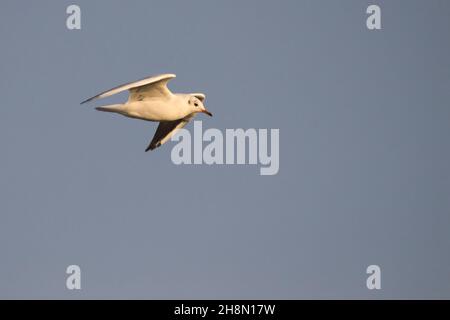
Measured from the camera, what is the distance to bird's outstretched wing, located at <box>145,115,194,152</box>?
15312 millimetres

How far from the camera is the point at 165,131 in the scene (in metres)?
15.4

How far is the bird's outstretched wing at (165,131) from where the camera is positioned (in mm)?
15312

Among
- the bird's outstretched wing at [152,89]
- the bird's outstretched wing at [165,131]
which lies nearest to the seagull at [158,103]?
the bird's outstretched wing at [152,89]

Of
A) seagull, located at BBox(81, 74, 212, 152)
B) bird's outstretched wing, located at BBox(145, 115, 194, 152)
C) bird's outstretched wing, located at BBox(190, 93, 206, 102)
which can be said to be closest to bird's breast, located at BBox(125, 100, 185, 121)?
seagull, located at BBox(81, 74, 212, 152)

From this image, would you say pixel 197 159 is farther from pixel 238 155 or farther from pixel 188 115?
pixel 188 115

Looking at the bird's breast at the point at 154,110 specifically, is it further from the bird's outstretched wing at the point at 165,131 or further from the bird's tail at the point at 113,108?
the bird's outstretched wing at the point at 165,131

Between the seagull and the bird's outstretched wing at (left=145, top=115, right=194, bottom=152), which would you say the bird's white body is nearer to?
the seagull

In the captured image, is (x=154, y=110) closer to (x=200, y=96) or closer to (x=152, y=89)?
(x=152, y=89)

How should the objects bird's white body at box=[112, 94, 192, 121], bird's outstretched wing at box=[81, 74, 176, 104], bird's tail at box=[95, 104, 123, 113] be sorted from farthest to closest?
bird's white body at box=[112, 94, 192, 121] < bird's outstretched wing at box=[81, 74, 176, 104] < bird's tail at box=[95, 104, 123, 113]

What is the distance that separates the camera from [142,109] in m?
14.4

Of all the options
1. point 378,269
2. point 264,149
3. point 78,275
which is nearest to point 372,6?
point 264,149

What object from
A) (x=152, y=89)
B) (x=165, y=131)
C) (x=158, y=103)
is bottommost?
(x=165, y=131)

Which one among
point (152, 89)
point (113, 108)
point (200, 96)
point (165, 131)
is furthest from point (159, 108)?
point (165, 131)
